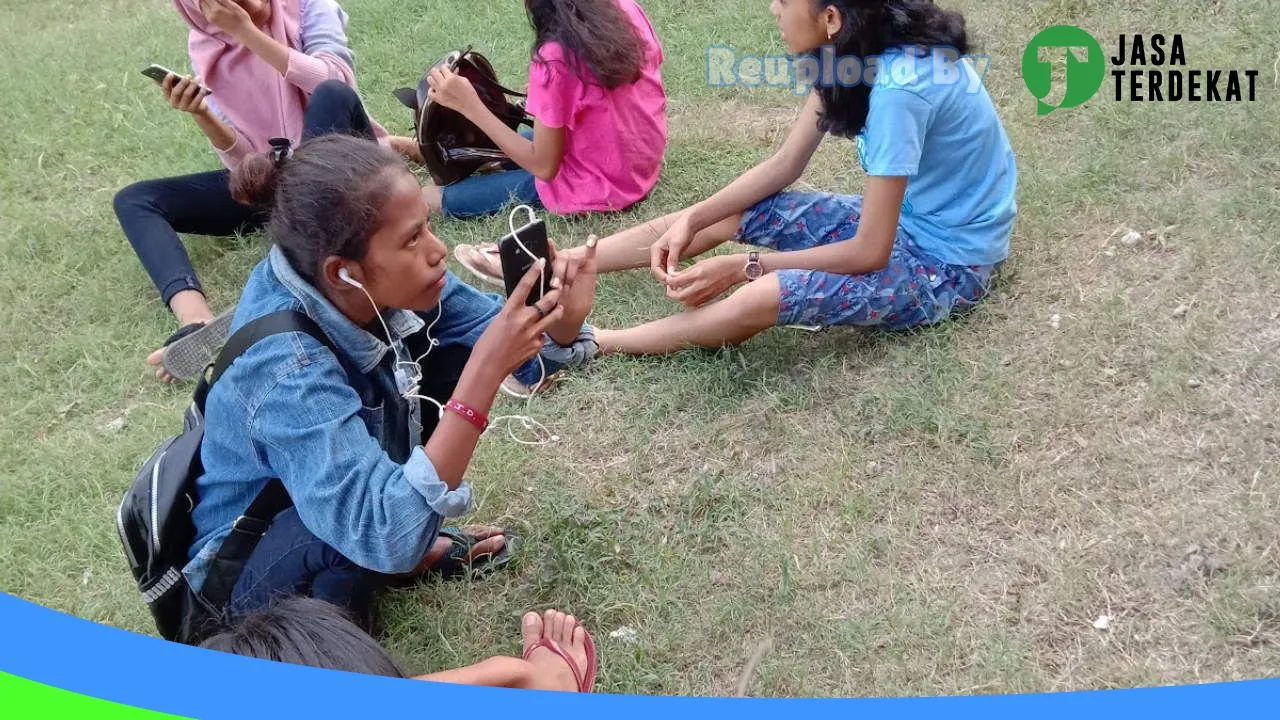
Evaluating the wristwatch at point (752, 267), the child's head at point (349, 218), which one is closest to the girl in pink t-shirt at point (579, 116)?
the wristwatch at point (752, 267)

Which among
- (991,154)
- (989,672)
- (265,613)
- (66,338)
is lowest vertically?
(66,338)

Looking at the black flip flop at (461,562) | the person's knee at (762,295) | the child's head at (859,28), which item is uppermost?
the child's head at (859,28)

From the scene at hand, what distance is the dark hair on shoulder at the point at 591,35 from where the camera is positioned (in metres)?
3.25

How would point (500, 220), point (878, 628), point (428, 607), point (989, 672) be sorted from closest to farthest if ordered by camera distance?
point (989, 672)
point (878, 628)
point (428, 607)
point (500, 220)

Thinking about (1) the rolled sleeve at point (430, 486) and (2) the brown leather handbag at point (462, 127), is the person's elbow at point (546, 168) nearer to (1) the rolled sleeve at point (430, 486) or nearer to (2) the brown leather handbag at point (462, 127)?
(2) the brown leather handbag at point (462, 127)

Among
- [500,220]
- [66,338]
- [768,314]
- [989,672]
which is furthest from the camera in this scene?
[500,220]

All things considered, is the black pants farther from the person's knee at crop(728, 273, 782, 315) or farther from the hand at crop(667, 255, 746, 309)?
the person's knee at crop(728, 273, 782, 315)

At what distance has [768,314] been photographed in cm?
285

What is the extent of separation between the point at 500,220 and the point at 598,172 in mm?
441

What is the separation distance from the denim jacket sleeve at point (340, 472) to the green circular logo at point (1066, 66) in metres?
2.80

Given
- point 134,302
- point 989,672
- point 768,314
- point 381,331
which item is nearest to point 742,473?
point 768,314

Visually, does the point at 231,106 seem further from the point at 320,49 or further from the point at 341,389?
the point at 341,389

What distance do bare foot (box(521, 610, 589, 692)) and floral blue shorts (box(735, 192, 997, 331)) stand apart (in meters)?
1.03

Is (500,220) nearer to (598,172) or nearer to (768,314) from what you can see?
(598,172)
